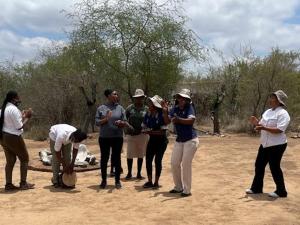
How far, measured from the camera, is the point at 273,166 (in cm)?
754

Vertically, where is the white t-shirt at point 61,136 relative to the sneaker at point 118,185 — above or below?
above

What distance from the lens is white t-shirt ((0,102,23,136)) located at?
7891 millimetres

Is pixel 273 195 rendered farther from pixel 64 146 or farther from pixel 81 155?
pixel 81 155

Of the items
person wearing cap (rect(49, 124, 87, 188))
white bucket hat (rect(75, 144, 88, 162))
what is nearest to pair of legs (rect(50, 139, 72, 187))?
person wearing cap (rect(49, 124, 87, 188))

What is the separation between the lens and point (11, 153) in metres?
8.21

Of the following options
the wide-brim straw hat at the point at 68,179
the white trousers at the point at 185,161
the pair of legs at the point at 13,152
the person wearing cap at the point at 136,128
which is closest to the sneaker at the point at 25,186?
the pair of legs at the point at 13,152

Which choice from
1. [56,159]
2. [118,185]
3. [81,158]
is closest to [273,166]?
[118,185]

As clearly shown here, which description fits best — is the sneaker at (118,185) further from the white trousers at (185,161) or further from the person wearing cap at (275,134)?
the person wearing cap at (275,134)

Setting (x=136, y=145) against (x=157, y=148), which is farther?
(x=136, y=145)

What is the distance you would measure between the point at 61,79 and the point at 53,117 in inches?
66.3

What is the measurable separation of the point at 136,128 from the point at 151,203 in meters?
2.01

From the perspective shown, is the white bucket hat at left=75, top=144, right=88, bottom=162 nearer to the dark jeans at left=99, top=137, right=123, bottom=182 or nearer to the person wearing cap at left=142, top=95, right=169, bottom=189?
the dark jeans at left=99, top=137, right=123, bottom=182

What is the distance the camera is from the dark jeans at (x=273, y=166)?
752cm

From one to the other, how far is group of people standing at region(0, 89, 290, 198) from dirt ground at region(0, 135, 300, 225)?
32 centimetres
